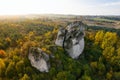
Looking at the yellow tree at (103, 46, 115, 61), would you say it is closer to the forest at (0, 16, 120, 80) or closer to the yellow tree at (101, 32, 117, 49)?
the forest at (0, 16, 120, 80)

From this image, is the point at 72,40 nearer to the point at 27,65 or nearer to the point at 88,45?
the point at 88,45

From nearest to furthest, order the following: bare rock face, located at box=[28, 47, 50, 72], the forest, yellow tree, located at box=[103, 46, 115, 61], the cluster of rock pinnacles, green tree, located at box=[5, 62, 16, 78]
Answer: the forest → green tree, located at box=[5, 62, 16, 78] → bare rock face, located at box=[28, 47, 50, 72] → the cluster of rock pinnacles → yellow tree, located at box=[103, 46, 115, 61]

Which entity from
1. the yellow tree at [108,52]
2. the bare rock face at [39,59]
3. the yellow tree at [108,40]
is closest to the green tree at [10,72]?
the bare rock face at [39,59]

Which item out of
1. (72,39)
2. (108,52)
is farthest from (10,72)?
(108,52)

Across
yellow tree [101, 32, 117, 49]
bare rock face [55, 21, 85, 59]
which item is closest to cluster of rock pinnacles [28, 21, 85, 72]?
bare rock face [55, 21, 85, 59]

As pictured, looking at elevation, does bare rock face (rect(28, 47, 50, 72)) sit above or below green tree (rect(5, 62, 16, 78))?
above

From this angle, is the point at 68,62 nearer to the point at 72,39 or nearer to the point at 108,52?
the point at 72,39
